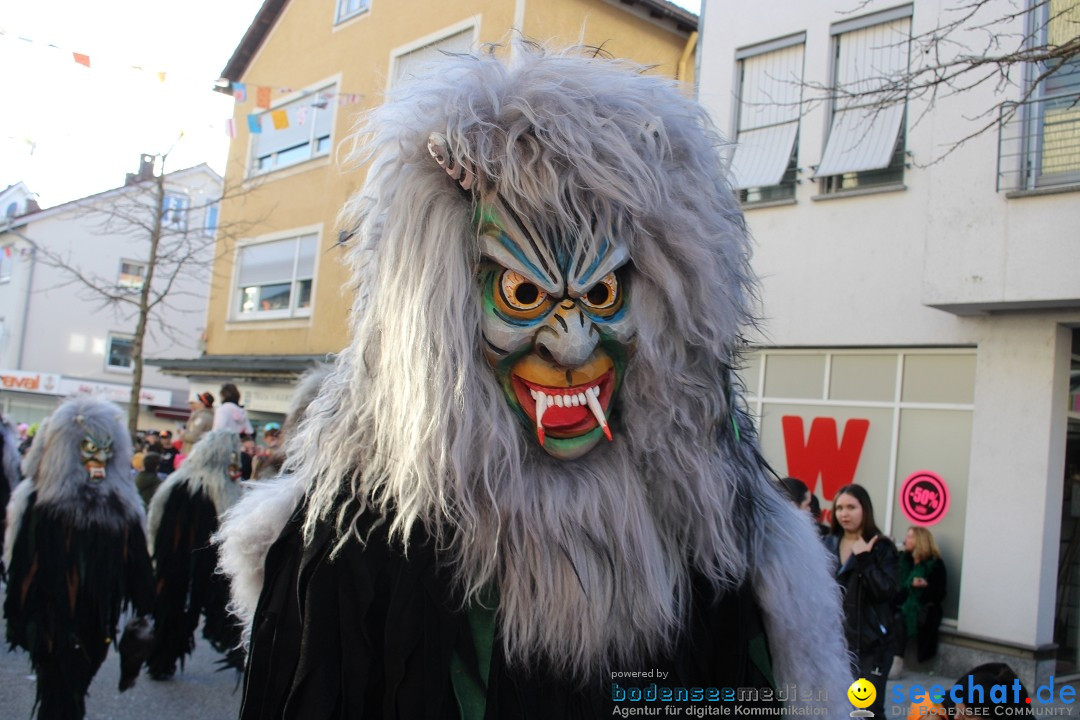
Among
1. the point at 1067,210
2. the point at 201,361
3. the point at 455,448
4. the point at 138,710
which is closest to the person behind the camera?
the point at 455,448

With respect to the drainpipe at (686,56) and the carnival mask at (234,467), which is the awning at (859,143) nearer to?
the drainpipe at (686,56)

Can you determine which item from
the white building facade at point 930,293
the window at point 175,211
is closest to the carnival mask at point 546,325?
A: the white building facade at point 930,293

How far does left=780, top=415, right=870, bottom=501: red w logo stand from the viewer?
30.7 feet

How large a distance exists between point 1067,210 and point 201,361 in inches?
607

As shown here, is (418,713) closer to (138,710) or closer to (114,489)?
(114,489)

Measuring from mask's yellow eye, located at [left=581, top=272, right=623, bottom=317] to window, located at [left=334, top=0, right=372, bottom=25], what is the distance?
15.5 meters

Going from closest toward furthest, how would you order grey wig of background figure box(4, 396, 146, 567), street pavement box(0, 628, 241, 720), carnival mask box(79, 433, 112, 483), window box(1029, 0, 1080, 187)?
grey wig of background figure box(4, 396, 146, 567) → carnival mask box(79, 433, 112, 483) → street pavement box(0, 628, 241, 720) → window box(1029, 0, 1080, 187)

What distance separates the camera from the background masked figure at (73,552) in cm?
515

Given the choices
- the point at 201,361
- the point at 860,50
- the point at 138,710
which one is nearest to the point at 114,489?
the point at 138,710

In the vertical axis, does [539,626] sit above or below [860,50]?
below

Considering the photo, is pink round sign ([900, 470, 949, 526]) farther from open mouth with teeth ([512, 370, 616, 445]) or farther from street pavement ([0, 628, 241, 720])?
open mouth with teeth ([512, 370, 616, 445])

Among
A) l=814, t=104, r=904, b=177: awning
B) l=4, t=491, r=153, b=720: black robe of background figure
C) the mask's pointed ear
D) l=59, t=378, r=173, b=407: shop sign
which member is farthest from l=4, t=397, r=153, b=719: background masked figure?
l=59, t=378, r=173, b=407: shop sign

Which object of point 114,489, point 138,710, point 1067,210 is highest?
point 1067,210

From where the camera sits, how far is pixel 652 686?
188cm
